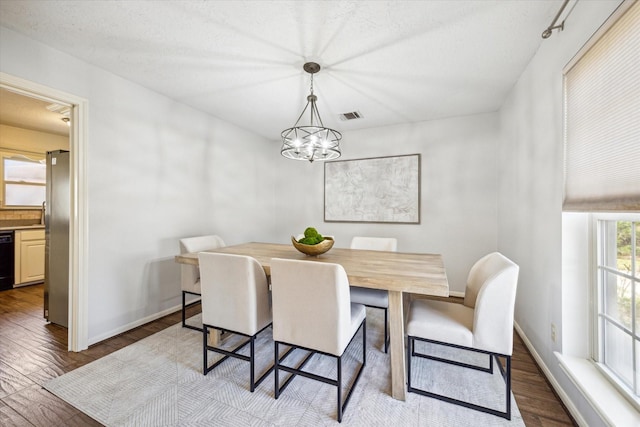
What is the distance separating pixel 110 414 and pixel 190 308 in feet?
5.47

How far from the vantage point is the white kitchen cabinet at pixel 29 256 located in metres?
3.88

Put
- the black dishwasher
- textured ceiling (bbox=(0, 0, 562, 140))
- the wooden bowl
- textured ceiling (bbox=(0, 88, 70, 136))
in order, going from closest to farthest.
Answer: textured ceiling (bbox=(0, 0, 562, 140)), the wooden bowl, textured ceiling (bbox=(0, 88, 70, 136)), the black dishwasher

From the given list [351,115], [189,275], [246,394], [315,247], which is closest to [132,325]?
[189,275]

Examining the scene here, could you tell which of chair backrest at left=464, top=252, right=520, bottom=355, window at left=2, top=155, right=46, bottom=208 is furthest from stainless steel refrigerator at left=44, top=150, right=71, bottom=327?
chair backrest at left=464, top=252, right=520, bottom=355

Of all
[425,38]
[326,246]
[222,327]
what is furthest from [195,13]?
[222,327]

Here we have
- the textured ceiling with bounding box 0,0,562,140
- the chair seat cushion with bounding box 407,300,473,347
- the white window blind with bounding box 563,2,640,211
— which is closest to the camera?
the white window blind with bounding box 563,2,640,211

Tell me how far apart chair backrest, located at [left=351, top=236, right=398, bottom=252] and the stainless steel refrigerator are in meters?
2.95

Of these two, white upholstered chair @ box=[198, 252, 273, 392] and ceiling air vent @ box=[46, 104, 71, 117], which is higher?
ceiling air vent @ box=[46, 104, 71, 117]

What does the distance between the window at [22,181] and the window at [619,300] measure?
6.83 meters

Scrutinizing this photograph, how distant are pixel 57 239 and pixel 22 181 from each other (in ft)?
8.86

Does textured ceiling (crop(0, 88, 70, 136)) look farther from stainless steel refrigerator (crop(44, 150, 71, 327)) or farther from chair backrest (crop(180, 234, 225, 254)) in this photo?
chair backrest (crop(180, 234, 225, 254))

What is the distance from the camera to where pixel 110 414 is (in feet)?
5.01

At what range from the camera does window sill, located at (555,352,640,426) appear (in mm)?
1140

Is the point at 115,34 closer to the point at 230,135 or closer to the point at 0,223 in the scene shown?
the point at 230,135
